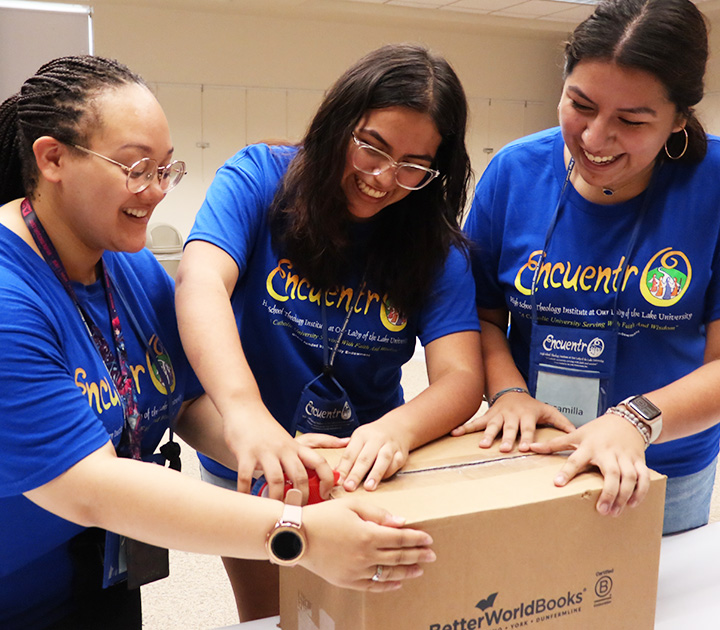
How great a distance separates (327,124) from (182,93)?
265 inches

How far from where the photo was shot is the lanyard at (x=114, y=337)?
1.03m

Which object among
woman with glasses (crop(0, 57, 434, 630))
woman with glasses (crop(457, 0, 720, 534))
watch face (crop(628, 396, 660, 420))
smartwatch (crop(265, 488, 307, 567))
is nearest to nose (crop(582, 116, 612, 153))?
woman with glasses (crop(457, 0, 720, 534))

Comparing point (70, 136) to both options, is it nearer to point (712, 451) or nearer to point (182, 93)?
point (712, 451)

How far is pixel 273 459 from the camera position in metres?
1.00

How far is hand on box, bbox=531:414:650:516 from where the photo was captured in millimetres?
990

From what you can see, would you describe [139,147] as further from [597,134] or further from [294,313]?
[597,134]

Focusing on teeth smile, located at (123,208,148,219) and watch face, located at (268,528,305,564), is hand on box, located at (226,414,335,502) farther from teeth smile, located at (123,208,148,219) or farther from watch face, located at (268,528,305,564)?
teeth smile, located at (123,208,148,219)

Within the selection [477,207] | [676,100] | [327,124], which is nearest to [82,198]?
[327,124]

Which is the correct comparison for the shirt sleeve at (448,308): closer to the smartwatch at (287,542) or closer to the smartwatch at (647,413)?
the smartwatch at (647,413)

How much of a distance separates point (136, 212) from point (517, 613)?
0.77 metres

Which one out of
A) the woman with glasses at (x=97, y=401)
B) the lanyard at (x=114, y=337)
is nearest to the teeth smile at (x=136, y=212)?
the woman with glasses at (x=97, y=401)

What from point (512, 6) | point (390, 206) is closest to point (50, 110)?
point (390, 206)

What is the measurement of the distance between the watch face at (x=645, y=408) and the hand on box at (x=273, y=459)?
1.69 ft

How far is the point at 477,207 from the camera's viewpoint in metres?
1.54
